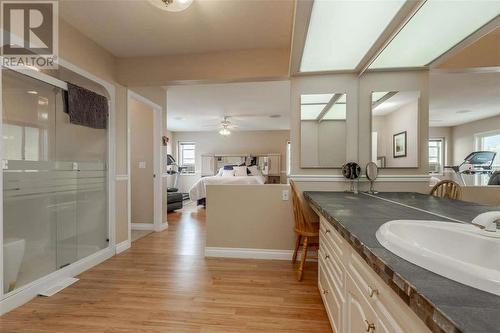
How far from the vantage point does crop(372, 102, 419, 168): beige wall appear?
1.86 metres

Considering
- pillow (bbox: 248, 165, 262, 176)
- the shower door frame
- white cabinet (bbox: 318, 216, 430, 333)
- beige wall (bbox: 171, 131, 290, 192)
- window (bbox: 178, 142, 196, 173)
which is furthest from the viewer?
window (bbox: 178, 142, 196, 173)

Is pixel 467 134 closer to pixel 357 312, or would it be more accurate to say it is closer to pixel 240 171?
pixel 357 312

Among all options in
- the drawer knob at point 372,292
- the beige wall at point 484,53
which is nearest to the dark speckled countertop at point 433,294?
the drawer knob at point 372,292

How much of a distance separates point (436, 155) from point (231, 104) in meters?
4.23

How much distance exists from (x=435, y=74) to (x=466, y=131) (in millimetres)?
1003

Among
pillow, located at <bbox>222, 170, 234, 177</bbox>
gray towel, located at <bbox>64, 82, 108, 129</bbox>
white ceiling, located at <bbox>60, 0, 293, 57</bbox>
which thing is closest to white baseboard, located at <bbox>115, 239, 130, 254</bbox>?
gray towel, located at <bbox>64, 82, 108, 129</bbox>

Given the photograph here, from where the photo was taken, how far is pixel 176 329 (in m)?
1.60

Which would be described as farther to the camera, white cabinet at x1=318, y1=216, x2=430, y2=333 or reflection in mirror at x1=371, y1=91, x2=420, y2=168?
reflection in mirror at x1=371, y1=91, x2=420, y2=168

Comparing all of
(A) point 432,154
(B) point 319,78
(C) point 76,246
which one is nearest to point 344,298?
(A) point 432,154

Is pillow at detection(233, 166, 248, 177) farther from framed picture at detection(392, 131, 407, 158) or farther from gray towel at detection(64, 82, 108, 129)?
framed picture at detection(392, 131, 407, 158)

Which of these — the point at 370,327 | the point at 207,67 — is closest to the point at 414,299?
the point at 370,327

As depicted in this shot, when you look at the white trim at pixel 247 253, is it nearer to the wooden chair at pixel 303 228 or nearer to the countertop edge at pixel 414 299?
the wooden chair at pixel 303 228

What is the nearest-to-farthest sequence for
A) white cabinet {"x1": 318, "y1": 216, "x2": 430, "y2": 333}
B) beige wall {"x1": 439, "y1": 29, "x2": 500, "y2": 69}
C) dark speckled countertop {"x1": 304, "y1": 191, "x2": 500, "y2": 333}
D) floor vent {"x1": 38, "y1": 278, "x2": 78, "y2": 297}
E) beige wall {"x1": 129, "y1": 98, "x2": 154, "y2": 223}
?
dark speckled countertop {"x1": 304, "y1": 191, "x2": 500, "y2": 333}, white cabinet {"x1": 318, "y1": 216, "x2": 430, "y2": 333}, beige wall {"x1": 439, "y1": 29, "x2": 500, "y2": 69}, floor vent {"x1": 38, "y1": 278, "x2": 78, "y2": 297}, beige wall {"x1": 129, "y1": 98, "x2": 154, "y2": 223}

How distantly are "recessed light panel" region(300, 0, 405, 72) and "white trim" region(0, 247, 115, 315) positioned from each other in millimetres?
3018
